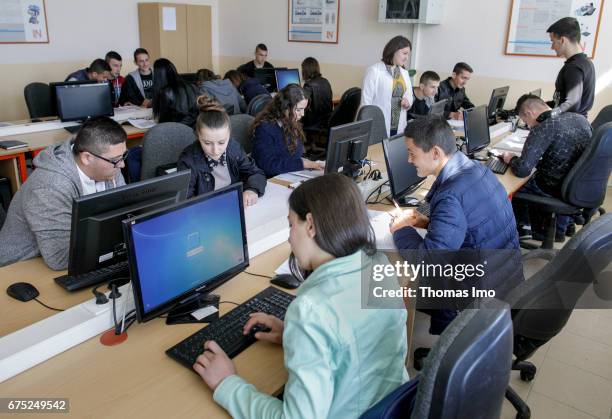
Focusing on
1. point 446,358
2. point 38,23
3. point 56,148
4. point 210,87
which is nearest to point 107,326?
point 56,148

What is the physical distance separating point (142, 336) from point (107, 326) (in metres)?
0.11

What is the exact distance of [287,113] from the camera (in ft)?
10.2

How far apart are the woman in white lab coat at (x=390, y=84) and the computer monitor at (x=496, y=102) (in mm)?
896

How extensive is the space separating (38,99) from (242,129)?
253cm

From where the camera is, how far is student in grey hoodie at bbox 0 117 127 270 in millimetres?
1764

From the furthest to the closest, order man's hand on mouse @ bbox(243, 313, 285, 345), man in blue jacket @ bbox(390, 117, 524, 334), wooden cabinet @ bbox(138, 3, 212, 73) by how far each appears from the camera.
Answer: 1. wooden cabinet @ bbox(138, 3, 212, 73)
2. man in blue jacket @ bbox(390, 117, 524, 334)
3. man's hand on mouse @ bbox(243, 313, 285, 345)

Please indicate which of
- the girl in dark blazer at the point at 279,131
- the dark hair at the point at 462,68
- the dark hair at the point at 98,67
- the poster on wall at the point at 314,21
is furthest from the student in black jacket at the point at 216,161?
the poster on wall at the point at 314,21

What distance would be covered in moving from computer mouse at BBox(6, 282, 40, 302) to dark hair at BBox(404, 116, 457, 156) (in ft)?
5.13

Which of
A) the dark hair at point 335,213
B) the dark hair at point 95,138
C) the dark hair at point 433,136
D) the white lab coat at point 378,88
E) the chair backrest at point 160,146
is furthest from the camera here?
the white lab coat at point 378,88

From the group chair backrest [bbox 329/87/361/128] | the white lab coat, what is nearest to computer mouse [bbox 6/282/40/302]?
the white lab coat

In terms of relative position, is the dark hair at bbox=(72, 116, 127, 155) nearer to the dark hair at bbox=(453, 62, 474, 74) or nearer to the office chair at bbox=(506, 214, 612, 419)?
the office chair at bbox=(506, 214, 612, 419)

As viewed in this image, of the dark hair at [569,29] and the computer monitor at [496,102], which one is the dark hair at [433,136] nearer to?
the dark hair at [569,29]

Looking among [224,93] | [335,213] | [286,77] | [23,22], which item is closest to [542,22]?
[286,77]

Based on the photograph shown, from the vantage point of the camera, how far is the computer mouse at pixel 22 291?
1.59 metres
